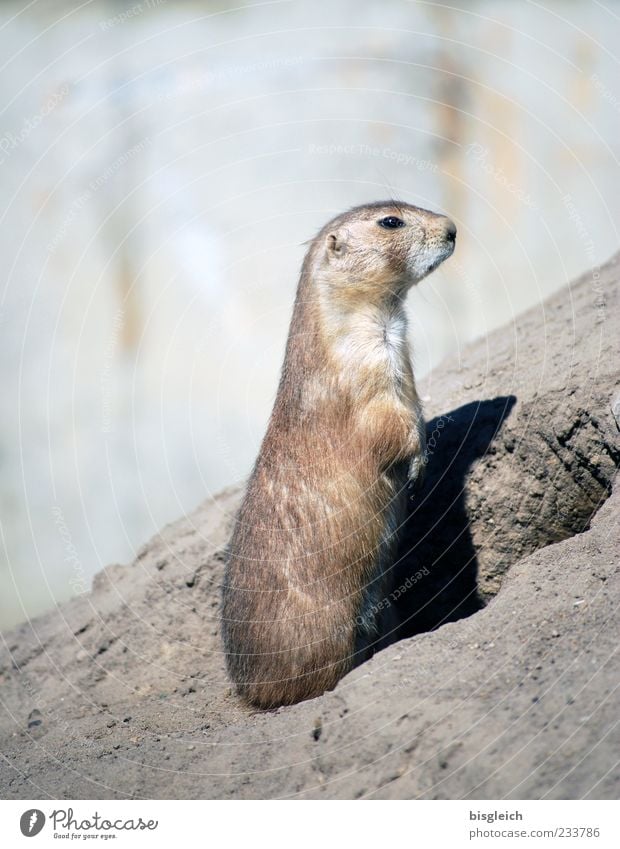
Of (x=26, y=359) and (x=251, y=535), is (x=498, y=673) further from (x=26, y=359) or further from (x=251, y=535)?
(x=26, y=359)

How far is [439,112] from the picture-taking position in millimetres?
12719

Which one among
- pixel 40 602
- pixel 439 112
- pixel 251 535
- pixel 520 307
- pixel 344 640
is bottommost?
pixel 344 640

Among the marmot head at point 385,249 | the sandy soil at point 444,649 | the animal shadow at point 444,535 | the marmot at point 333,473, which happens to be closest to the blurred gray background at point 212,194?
the sandy soil at point 444,649

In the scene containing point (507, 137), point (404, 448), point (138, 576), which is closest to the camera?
point (404, 448)

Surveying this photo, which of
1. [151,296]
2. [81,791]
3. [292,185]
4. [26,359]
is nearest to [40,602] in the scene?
[26,359]

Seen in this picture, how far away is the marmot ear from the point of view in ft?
20.5

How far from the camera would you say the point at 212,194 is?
12.9 m

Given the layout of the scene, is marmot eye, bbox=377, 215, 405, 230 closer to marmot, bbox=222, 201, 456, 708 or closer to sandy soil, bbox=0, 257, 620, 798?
marmot, bbox=222, 201, 456, 708

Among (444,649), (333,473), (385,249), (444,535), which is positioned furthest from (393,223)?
(444,649)

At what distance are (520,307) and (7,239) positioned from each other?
758cm

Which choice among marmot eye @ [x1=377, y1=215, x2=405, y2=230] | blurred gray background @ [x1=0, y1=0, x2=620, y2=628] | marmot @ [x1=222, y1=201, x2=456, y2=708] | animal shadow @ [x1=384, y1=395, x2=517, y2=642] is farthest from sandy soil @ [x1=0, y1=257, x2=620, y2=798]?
blurred gray background @ [x1=0, y1=0, x2=620, y2=628]

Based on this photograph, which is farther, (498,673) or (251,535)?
(251,535)

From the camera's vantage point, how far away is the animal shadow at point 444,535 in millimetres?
7039

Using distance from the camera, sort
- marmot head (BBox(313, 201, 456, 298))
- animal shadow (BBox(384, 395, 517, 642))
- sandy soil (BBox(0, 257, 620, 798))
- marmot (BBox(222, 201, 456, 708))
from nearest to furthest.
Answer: sandy soil (BBox(0, 257, 620, 798)), marmot (BBox(222, 201, 456, 708)), marmot head (BBox(313, 201, 456, 298)), animal shadow (BBox(384, 395, 517, 642))
